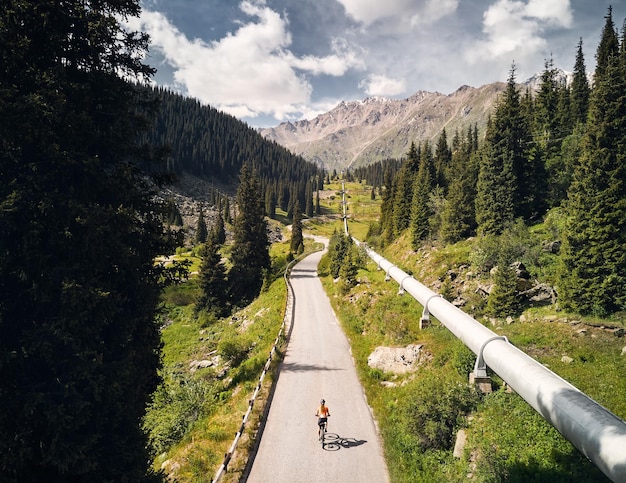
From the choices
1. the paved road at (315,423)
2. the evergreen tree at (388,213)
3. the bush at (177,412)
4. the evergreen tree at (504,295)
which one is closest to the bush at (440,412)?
the paved road at (315,423)

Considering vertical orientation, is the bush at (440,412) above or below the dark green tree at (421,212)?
below

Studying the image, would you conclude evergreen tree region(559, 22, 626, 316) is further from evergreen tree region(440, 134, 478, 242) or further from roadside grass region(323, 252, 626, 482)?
evergreen tree region(440, 134, 478, 242)

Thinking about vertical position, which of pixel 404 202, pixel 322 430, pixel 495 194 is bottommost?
pixel 322 430

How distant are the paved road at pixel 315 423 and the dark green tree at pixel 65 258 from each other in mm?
6855

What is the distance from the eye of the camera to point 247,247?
4947cm

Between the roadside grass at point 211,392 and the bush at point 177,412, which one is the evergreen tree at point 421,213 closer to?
the roadside grass at point 211,392

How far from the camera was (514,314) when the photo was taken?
75.4 ft

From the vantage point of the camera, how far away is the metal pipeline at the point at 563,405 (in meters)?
7.40

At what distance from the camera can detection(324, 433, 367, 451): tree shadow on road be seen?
14.5m

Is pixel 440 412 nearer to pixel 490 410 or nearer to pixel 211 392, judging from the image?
pixel 490 410

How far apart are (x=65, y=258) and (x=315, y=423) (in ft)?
43.7

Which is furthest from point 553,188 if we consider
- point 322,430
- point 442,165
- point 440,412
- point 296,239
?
point 296,239

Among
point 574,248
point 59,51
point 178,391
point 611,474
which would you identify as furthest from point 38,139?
point 574,248

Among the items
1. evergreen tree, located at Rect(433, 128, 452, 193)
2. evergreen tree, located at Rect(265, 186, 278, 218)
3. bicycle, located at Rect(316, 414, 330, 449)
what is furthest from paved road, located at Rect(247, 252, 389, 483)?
evergreen tree, located at Rect(265, 186, 278, 218)
